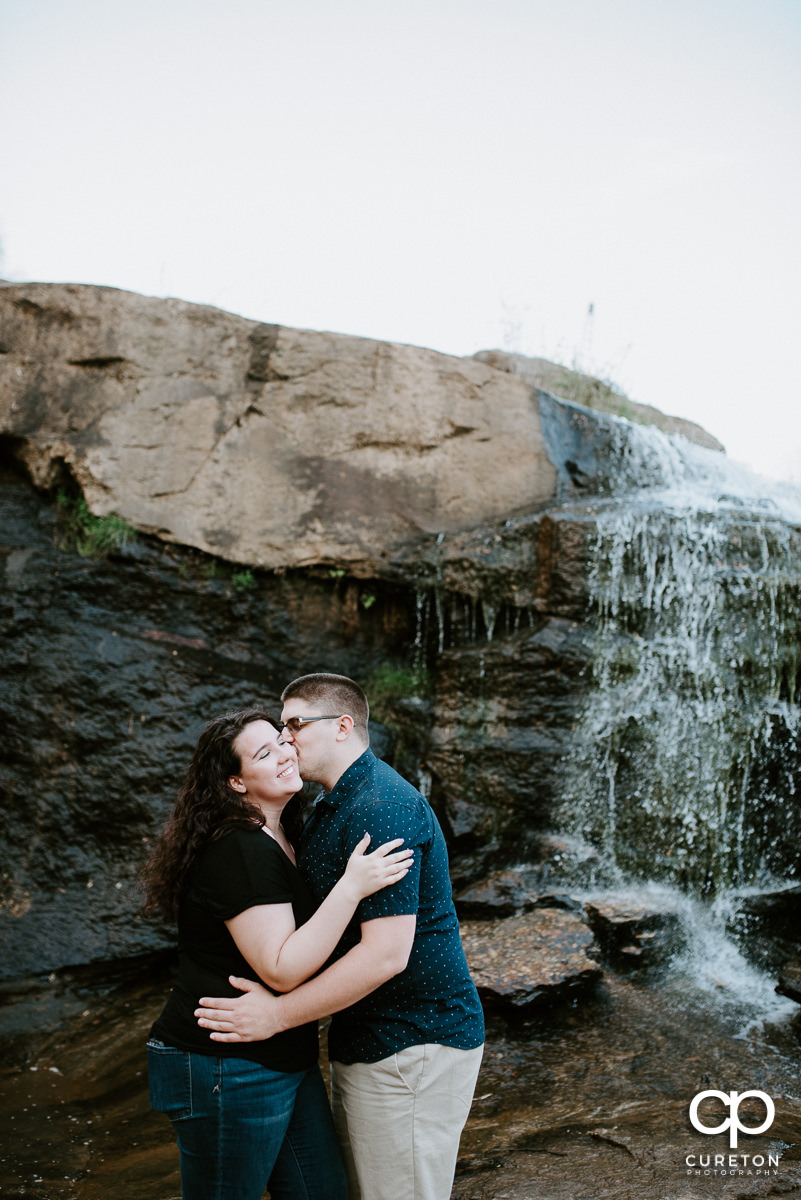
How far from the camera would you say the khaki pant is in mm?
1992

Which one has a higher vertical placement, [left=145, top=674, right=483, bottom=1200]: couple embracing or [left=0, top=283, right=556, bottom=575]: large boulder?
[left=0, top=283, right=556, bottom=575]: large boulder

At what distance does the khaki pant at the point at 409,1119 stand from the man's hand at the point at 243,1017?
→ 0.91ft

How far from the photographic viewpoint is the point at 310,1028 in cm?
209

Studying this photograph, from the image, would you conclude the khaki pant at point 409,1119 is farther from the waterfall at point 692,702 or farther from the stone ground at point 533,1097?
the waterfall at point 692,702

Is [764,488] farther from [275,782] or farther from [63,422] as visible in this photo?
[275,782]

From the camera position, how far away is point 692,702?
605 centimetres

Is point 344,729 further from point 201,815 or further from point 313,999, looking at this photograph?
point 313,999

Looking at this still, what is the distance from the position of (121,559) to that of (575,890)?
403 centimetres

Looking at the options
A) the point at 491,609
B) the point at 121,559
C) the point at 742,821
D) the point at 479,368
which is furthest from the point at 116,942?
the point at 479,368

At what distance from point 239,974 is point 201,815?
39 cm

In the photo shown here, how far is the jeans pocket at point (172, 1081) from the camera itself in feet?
6.41
